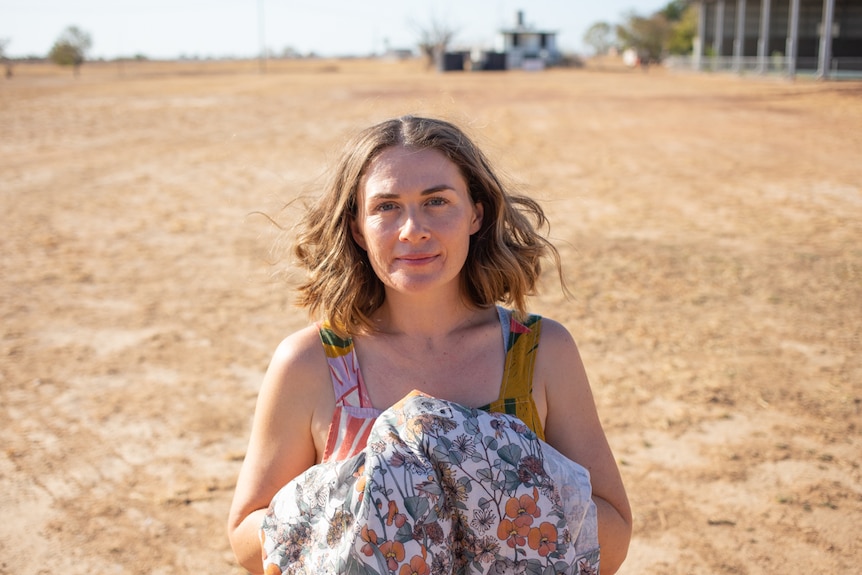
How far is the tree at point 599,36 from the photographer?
99.0 m

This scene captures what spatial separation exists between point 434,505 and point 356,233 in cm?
77

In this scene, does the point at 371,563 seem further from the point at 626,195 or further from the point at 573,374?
the point at 626,195

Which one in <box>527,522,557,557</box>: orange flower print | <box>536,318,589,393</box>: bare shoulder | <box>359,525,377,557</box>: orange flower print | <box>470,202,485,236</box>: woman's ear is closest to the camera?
<box>359,525,377,557</box>: orange flower print

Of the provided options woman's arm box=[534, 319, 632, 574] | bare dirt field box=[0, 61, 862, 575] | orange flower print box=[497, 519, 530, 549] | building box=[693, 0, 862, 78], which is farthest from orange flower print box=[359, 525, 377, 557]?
building box=[693, 0, 862, 78]

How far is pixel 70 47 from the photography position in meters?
54.1

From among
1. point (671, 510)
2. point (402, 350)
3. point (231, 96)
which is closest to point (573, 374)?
point (402, 350)

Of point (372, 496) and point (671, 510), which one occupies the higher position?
point (372, 496)

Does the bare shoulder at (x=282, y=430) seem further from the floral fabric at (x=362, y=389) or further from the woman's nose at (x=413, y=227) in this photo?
the woman's nose at (x=413, y=227)

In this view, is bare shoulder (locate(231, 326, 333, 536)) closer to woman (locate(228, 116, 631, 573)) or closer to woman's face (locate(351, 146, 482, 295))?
woman (locate(228, 116, 631, 573))

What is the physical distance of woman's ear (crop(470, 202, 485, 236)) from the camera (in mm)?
2006

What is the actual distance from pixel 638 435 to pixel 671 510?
2.22 ft

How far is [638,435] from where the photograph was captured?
3.95 meters

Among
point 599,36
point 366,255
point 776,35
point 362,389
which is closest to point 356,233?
point 366,255

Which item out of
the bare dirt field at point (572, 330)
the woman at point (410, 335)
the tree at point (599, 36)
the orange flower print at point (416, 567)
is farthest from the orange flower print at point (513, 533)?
the tree at point (599, 36)
